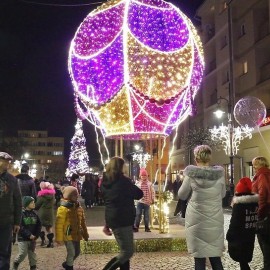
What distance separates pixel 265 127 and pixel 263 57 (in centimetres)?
471

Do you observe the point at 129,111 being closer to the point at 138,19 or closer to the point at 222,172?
the point at 138,19

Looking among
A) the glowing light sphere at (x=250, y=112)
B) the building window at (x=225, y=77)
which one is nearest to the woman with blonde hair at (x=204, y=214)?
the glowing light sphere at (x=250, y=112)

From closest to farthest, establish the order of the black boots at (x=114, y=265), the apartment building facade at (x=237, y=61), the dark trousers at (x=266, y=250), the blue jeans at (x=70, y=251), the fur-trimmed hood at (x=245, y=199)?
the black boots at (x=114, y=265), the fur-trimmed hood at (x=245, y=199), the dark trousers at (x=266, y=250), the blue jeans at (x=70, y=251), the apartment building facade at (x=237, y=61)

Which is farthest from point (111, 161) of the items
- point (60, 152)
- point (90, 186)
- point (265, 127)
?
point (60, 152)

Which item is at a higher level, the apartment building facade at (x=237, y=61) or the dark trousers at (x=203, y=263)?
the apartment building facade at (x=237, y=61)

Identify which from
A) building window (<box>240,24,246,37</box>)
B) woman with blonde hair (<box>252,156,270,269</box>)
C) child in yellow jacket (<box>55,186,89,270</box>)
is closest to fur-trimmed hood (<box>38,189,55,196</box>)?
child in yellow jacket (<box>55,186,89,270</box>)

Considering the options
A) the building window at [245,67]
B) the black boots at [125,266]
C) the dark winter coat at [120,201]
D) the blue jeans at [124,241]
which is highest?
the building window at [245,67]

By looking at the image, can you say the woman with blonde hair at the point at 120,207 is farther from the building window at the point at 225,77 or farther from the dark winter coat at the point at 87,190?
the building window at the point at 225,77

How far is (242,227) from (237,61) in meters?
26.6

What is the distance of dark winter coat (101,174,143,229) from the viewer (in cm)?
655

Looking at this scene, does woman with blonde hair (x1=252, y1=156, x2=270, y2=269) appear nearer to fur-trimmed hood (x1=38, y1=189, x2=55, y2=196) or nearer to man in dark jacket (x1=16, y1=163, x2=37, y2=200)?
man in dark jacket (x1=16, y1=163, x2=37, y2=200)

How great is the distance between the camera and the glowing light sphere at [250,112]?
15023 millimetres

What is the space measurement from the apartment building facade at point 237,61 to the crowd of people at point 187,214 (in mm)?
17726

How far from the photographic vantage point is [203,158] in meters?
6.13
